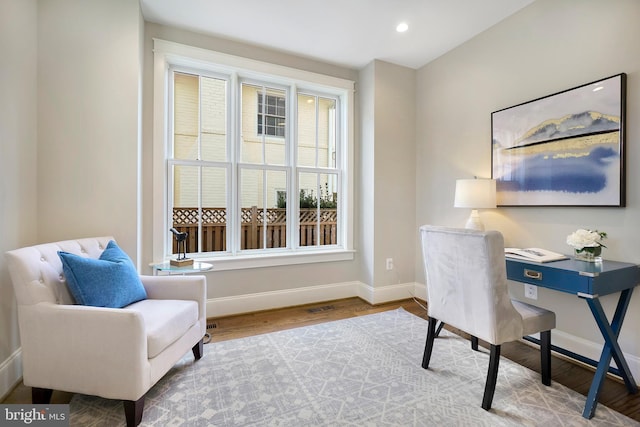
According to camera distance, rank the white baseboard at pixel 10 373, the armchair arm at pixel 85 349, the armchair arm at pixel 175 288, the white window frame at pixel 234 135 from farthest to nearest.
Result: 1. the white window frame at pixel 234 135
2. the armchair arm at pixel 175 288
3. the white baseboard at pixel 10 373
4. the armchair arm at pixel 85 349

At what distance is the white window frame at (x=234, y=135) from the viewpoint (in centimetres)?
270

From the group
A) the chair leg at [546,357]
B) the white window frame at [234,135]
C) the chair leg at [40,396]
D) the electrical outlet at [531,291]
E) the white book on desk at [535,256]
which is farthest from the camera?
the white window frame at [234,135]

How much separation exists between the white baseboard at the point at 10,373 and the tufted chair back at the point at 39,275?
544 mm

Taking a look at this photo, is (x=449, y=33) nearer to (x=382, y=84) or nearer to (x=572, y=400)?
(x=382, y=84)

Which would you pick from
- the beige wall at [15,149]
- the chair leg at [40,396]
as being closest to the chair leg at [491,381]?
the chair leg at [40,396]

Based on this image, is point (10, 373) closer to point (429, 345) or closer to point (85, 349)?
point (85, 349)

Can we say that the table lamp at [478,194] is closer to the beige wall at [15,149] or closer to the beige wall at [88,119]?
the beige wall at [88,119]

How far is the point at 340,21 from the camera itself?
2670mm

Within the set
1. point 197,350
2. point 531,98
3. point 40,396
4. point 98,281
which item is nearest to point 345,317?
point 197,350

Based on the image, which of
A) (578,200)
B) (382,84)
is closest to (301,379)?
(578,200)

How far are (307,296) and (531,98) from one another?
276 centimetres

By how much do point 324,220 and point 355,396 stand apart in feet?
7.02

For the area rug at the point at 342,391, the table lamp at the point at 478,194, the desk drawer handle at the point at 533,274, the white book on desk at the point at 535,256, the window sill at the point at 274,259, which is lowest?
the area rug at the point at 342,391

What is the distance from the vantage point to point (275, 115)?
3361mm
